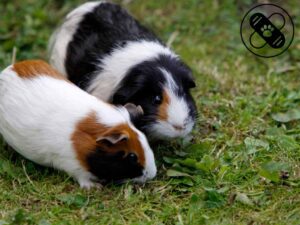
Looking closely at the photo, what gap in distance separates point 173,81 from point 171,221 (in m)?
0.79

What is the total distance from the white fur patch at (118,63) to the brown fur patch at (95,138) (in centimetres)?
44

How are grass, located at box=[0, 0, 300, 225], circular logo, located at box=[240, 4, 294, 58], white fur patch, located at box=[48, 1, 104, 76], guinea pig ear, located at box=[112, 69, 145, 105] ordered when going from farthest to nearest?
circular logo, located at box=[240, 4, 294, 58], white fur patch, located at box=[48, 1, 104, 76], guinea pig ear, located at box=[112, 69, 145, 105], grass, located at box=[0, 0, 300, 225]

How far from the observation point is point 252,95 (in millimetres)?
4004

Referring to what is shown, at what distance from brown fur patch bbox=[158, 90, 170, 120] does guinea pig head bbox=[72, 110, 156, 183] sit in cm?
17

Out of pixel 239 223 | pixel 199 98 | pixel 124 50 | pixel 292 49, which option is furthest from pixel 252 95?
pixel 239 223

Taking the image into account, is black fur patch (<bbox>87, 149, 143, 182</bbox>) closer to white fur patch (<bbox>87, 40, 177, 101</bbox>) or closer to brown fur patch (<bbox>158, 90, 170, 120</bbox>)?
brown fur patch (<bbox>158, 90, 170, 120</bbox>)

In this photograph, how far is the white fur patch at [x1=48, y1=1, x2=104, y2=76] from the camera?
378cm

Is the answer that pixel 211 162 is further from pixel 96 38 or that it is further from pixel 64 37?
pixel 64 37

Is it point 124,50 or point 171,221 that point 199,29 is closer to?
point 124,50

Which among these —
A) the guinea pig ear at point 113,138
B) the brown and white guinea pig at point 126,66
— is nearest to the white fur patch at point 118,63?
the brown and white guinea pig at point 126,66

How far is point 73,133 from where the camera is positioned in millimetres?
2947

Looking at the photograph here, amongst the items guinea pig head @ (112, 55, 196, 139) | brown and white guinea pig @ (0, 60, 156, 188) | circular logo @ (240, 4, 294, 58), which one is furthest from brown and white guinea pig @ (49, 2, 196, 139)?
circular logo @ (240, 4, 294, 58)

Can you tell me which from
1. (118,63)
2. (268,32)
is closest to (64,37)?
(118,63)

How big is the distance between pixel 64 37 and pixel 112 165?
1.23 meters
